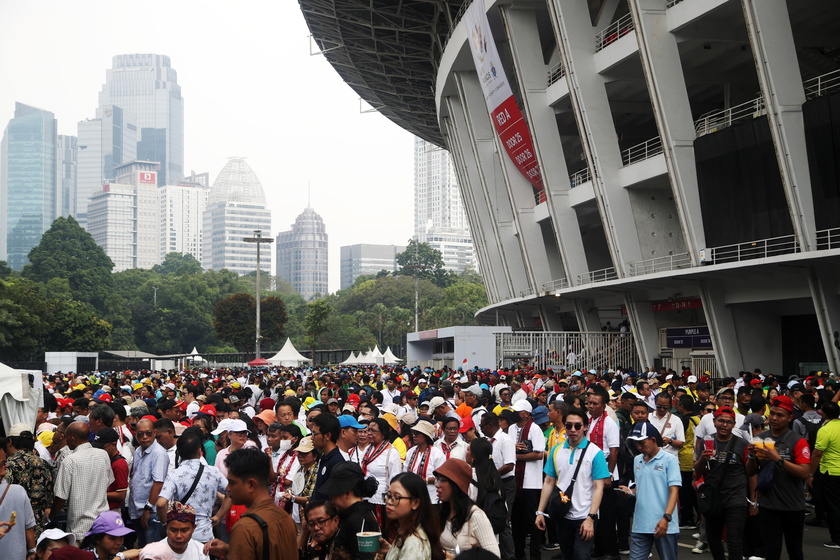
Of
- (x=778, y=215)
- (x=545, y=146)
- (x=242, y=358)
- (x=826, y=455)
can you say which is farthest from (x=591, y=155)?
(x=242, y=358)

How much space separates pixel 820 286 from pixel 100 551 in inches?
794

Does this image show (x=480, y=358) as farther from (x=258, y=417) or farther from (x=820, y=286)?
(x=258, y=417)

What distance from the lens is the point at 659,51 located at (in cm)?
2497

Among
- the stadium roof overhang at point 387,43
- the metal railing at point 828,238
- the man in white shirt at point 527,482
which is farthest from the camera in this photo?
the stadium roof overhang at point 387,43

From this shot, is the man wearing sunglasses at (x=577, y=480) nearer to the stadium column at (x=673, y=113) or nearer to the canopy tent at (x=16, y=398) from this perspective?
the canopy tent at (x=16, y=398)

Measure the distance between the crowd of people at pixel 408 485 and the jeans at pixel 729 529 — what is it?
2 cm

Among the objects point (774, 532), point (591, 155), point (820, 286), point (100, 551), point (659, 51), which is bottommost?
point (774, 532)

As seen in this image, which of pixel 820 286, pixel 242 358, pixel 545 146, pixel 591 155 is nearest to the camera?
pixel 820 286

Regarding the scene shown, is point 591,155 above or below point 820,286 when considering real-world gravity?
above

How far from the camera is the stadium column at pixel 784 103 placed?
20906mm

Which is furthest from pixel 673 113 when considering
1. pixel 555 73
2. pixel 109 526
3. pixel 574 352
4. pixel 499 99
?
pixel 109 526

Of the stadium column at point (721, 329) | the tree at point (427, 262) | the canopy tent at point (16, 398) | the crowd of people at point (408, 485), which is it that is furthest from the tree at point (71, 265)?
the crowd of people at point (408, 485)

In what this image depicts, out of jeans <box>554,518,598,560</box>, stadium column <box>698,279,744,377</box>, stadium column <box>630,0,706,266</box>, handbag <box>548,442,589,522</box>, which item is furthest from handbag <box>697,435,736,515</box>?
stadium column <box>698,279,744,377</box>

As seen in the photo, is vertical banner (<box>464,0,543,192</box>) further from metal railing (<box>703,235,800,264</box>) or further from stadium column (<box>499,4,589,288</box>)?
metal railing (<box>703,235,800,264</box>)
